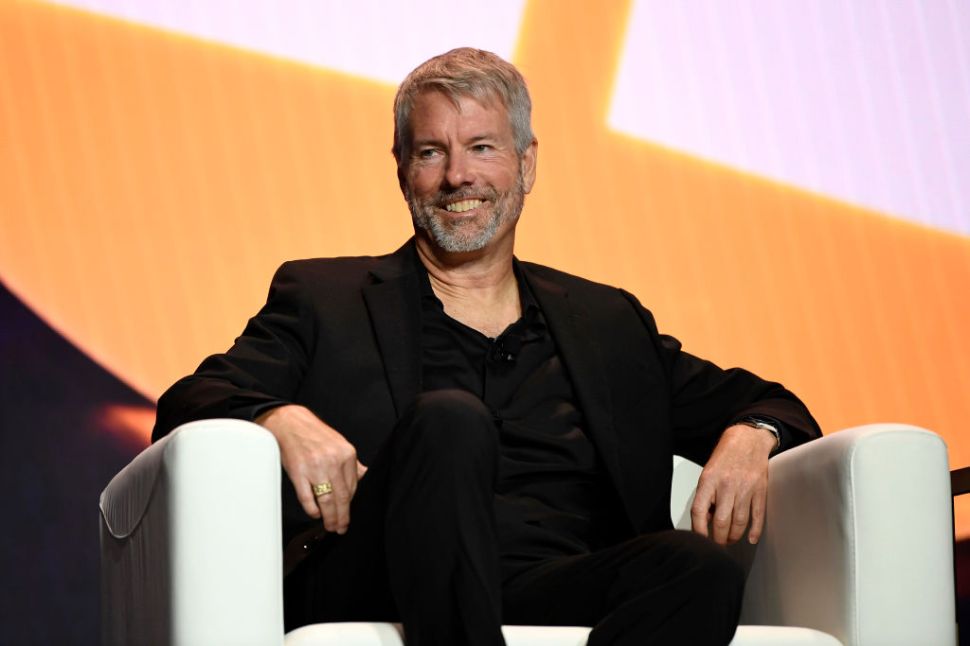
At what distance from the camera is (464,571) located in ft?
4.30

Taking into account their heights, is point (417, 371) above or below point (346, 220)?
below

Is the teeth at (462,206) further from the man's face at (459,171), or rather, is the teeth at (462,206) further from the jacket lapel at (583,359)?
the jacket lapel at (583,359)

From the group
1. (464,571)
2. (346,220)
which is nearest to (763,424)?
(464,571)

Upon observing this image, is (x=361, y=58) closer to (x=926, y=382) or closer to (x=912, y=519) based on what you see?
(x=926, y=382)

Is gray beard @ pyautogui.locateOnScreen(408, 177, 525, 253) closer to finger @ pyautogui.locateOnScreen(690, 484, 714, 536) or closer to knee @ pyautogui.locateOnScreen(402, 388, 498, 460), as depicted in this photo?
finger @ pyautogui.locateOnScreen(690, 484, 714, 536)

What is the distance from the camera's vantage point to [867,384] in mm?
2801

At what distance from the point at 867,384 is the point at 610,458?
111 cm

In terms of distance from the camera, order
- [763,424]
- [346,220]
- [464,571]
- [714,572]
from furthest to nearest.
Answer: [346,220] → [763,424] → [714,572] → [464,571]

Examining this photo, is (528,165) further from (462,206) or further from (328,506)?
(328,506)

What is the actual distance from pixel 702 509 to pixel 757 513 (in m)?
0.09

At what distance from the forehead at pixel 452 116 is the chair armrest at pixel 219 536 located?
739 mm

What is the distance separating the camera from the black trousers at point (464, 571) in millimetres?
1317

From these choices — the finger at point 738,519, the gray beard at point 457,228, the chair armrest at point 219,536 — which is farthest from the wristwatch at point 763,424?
the chair armrest at point 219,536

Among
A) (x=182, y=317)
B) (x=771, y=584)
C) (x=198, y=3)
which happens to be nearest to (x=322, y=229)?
(x=182, y=317)
